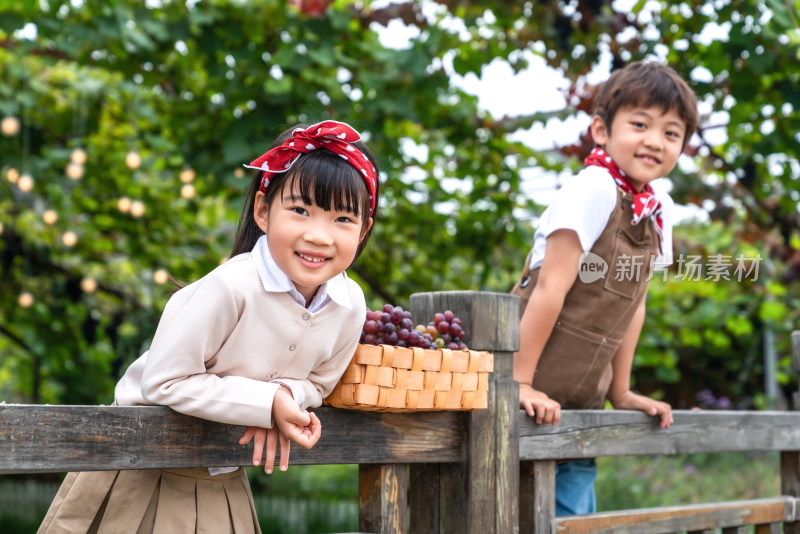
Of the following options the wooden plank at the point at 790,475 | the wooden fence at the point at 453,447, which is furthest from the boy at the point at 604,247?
the wooden plank at the point at 790,475

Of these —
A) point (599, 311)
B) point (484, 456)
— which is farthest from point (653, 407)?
point (484, 456)

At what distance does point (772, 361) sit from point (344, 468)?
3.90 meters

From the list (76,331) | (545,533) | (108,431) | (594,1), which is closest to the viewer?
(108,431)

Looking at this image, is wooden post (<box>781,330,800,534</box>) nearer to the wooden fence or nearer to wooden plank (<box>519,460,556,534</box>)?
the wooden fence

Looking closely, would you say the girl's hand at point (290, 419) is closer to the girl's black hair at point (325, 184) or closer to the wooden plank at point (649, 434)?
the girl's black hair at point (325, 184)

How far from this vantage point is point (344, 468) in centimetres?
785

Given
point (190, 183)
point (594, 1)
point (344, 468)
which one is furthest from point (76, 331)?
point (594, 1)

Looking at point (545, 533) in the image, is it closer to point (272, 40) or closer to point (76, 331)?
point (272, 40)

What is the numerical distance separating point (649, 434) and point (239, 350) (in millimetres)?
1368

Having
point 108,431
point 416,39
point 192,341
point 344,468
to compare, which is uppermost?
point 416,39

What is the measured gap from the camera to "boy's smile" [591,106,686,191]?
2338mm

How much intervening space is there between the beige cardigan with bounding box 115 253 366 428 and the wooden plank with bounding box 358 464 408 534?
0.84ft

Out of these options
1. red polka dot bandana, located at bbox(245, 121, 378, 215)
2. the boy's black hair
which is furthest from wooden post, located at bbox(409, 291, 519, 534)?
the boy's black hair

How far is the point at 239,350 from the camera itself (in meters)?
1.49
